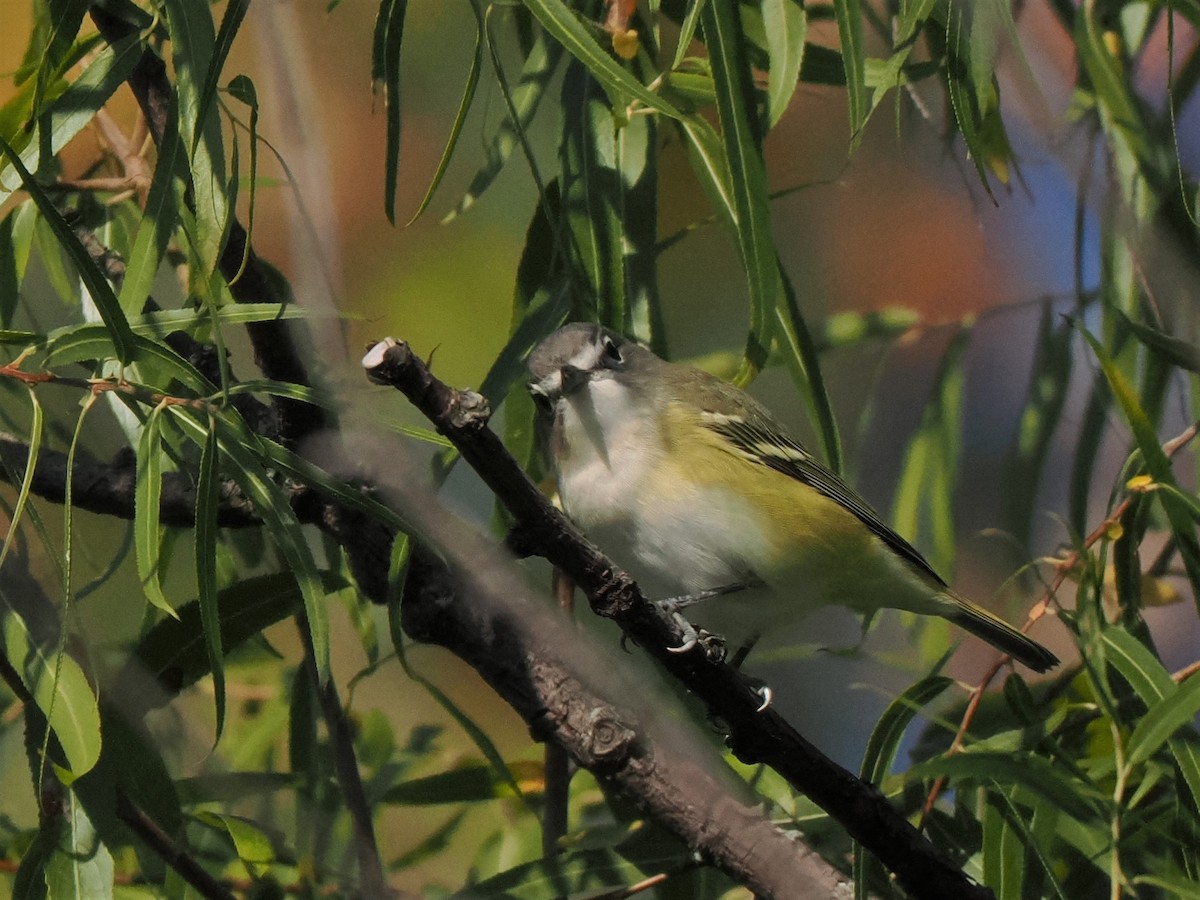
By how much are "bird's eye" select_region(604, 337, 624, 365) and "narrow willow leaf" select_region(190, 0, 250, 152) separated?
1.00 metres

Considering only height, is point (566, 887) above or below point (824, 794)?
below

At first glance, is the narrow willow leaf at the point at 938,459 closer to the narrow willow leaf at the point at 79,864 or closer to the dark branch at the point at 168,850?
the dark branch at the point at 168,850

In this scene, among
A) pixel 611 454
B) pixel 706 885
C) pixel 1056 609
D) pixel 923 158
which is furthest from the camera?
pixel 923 158

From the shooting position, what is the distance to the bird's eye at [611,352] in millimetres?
2375

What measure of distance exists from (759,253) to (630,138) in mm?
480

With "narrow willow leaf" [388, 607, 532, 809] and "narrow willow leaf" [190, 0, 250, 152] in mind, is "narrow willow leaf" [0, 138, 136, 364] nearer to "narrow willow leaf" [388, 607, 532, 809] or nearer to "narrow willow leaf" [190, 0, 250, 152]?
"narrow willow leaf" [190, 0, 250, 152]

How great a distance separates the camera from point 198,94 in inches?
59.1

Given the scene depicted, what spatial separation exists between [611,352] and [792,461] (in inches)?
16.1

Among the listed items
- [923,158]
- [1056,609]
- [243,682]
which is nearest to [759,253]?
[1056,609]

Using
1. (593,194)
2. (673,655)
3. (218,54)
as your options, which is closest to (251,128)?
(218,54)

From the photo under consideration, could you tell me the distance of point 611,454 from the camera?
2316 mm

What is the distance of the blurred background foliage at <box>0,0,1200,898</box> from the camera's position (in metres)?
1.57

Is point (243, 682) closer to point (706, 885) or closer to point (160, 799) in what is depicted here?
point (160, 799)

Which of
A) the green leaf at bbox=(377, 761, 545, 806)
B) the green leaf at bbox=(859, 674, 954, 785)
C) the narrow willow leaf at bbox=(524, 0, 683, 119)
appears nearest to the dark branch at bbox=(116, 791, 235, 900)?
the green leaf at bbox=(377, 761, 545, 806)
